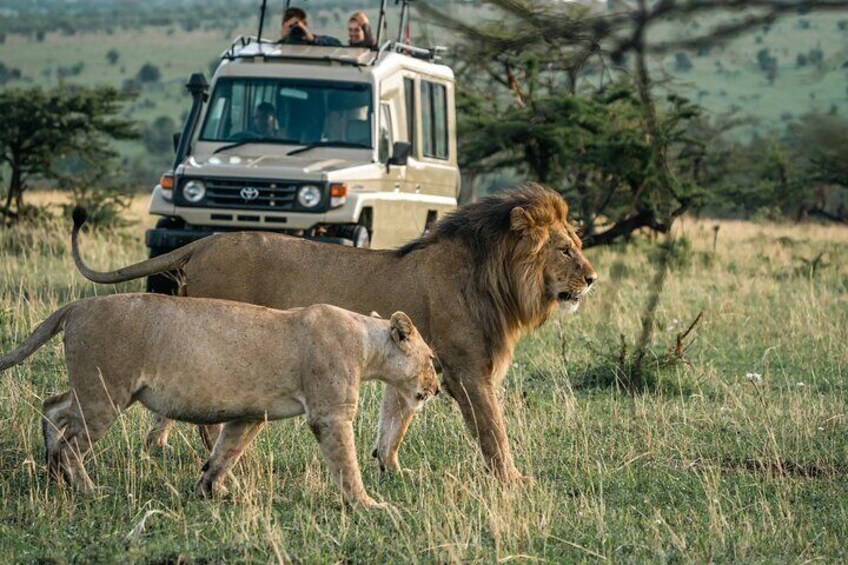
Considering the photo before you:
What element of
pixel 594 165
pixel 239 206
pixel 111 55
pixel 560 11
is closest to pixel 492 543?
pixel 560 11

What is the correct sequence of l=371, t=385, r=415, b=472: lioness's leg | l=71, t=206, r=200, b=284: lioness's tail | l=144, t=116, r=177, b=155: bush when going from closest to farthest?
l=371, t=385, r=415, b=472: lioness's leg → l=71, t=206, r=200, b=284: lioness's tail → l=144, t=116, r=177, b=155: bush

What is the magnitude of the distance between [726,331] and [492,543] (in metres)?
6.41

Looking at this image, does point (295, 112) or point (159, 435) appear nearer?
point (159, 435)

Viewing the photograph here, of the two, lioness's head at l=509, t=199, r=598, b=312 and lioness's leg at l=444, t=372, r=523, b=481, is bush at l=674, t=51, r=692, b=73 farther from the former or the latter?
lioness's leg at l=444, t=372, r=523, b=481

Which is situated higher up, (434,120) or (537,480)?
(434,120)

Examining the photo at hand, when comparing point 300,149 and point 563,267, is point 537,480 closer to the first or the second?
point 563,267

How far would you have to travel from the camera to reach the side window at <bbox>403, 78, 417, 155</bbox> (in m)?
12.4

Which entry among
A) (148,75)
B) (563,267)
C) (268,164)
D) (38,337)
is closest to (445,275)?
(563,267)

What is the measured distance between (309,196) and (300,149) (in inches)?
26.6

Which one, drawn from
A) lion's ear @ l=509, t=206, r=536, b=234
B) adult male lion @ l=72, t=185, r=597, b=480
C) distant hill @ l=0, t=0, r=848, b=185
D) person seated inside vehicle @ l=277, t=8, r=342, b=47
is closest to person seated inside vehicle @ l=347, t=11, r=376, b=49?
person seated inside vehicle @ l=277, t=8, r=342, b=47

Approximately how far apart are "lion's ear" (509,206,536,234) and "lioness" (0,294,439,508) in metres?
1.03

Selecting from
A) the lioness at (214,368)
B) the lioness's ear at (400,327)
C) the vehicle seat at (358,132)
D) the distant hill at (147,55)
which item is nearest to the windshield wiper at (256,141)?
the vehicle seat at (358,132)

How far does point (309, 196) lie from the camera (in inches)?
426

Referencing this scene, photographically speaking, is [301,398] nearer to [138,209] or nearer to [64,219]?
[64,219]
